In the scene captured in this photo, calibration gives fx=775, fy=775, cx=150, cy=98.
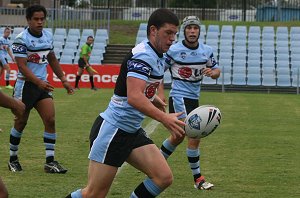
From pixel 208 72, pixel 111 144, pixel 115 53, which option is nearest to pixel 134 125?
pixel 111 144

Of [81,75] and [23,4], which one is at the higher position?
[23,4]

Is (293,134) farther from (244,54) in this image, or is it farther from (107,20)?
(107,20)

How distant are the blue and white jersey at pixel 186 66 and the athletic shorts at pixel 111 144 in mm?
2992

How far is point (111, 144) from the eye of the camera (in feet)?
21.5

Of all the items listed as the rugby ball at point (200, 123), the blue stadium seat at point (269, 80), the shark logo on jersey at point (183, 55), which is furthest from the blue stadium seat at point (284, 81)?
the rugby ball at point (200, 123)

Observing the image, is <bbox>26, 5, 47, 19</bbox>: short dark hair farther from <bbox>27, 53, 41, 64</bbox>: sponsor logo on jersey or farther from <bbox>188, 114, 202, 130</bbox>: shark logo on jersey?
<bbox>188, 114, 202, 130</bbox>: shark logo on jersey

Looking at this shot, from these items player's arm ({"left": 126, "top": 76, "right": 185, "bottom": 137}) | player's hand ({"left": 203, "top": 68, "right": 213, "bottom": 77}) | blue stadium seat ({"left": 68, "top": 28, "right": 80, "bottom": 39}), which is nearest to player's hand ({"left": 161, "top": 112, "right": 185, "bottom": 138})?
player's arm ({"left": 126, "top": 76, "right": 185, "bottom": 137})

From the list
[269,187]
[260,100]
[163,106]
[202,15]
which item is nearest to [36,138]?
[269,187]

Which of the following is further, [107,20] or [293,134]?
[107,20]

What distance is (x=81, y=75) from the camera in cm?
2902

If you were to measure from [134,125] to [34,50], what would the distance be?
12.0 feet

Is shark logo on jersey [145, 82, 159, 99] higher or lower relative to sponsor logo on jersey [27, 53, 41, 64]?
lower

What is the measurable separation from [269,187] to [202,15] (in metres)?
31.1

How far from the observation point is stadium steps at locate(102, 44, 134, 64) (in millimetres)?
33500
